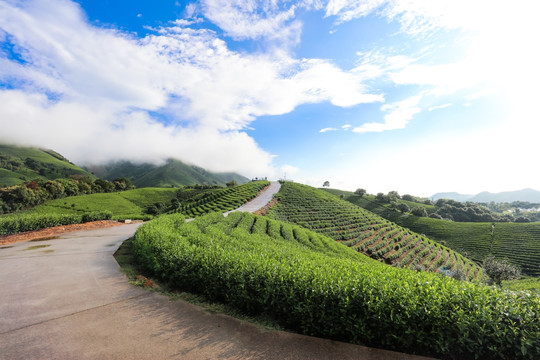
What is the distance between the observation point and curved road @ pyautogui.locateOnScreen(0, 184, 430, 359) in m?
4.06

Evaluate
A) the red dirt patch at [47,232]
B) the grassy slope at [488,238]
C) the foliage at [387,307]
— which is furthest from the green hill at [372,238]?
the foliage at [387,307]

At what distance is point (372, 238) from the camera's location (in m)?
38.3

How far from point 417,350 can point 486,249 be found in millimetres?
70125

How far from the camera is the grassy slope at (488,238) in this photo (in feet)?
155

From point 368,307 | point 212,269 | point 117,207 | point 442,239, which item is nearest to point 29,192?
point 117,207

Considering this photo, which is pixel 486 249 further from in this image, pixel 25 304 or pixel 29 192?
pixel 29 192

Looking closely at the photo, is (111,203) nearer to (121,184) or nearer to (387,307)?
(121,184)

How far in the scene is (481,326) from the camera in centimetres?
377

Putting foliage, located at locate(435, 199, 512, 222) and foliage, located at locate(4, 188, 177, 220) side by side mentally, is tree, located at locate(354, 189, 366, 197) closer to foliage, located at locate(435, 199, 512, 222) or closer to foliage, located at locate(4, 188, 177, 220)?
foliage, located at locate(435, 199, 512, 222)

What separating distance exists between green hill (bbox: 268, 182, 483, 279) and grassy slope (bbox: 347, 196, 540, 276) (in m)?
11.7

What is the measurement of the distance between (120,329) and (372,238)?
40107mm

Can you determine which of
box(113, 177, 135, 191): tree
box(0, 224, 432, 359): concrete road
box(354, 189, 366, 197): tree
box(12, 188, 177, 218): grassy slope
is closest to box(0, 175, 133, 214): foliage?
box(12, 188, 177, 218): grassy slope

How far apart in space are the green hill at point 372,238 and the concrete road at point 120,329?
3138 centimetres

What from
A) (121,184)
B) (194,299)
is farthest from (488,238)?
(121,184)
